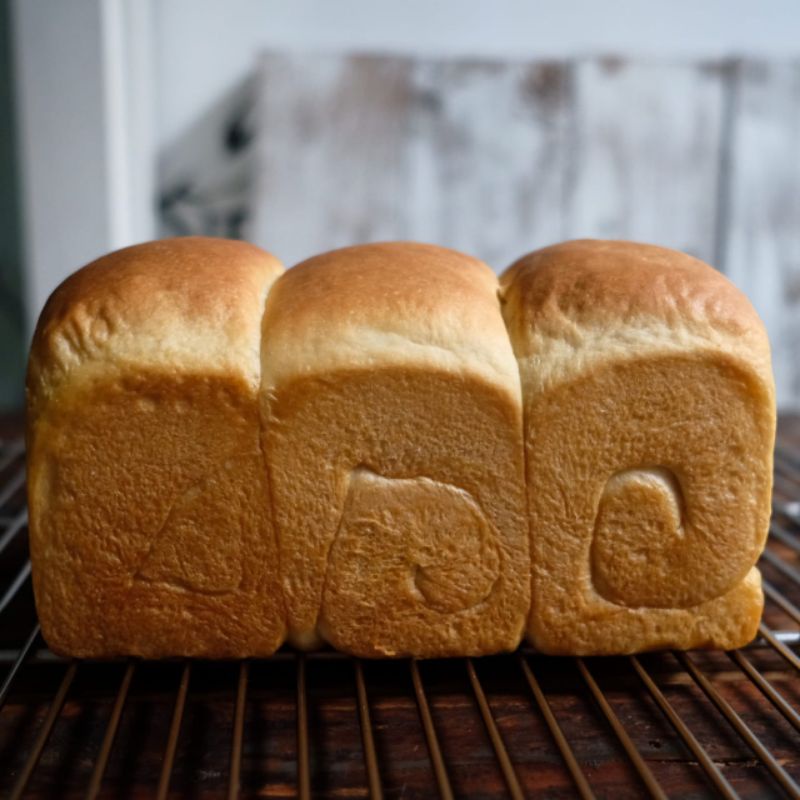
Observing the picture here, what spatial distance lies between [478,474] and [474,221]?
172 cm

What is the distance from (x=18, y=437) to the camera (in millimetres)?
1701

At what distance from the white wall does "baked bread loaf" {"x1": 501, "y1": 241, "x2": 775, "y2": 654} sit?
1.73m

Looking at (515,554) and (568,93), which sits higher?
(568,93)

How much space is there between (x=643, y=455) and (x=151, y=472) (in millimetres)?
475

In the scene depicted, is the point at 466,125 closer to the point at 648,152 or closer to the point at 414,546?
the point at 648,152

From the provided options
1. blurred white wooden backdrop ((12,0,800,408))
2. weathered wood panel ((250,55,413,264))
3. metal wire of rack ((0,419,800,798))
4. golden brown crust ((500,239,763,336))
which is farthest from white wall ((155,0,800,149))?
metal wire of rack ((0,419,800,798))

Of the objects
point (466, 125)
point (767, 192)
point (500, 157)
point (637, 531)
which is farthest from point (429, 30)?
point (637, 531)

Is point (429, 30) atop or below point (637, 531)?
atop

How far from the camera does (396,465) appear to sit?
0.91 metres

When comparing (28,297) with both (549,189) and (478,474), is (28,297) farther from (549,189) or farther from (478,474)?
(478,474)

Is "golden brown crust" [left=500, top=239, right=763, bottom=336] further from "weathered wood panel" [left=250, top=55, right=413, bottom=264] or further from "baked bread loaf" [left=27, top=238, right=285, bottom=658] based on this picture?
"weathered wood panel" [left=250, top=55, right=413, bottom=264]

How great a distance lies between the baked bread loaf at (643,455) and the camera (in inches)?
35.5

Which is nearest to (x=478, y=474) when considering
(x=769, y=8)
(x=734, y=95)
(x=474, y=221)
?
(x=474, y=221)

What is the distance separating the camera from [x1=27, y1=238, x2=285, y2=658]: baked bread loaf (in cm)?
89
